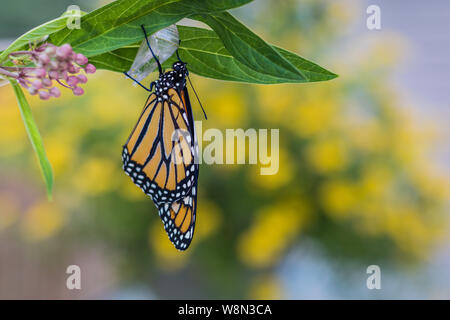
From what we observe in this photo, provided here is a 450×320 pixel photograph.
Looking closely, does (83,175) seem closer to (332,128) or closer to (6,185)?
(6,185)

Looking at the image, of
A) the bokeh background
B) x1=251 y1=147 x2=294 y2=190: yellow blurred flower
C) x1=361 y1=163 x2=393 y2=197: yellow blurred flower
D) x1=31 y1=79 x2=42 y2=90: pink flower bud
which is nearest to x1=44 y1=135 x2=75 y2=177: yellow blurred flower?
the bokeh background

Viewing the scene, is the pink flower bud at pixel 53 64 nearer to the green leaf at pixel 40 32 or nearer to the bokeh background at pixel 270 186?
the green leaf at pixel 40 32

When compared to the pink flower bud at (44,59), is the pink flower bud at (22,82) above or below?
below

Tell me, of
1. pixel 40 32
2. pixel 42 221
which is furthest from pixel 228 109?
pixel 40 32

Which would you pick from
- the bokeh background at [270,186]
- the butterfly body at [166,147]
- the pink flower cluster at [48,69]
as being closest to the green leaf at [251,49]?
the pink flower cluster at [48,69]

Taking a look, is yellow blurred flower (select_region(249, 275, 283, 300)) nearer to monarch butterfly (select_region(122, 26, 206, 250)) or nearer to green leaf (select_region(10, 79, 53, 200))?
monarch butterfly (select_region(122, 26, 206, 250))

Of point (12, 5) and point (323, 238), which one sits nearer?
point (323, 238)

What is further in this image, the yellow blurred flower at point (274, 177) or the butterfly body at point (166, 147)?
the yellow blurred flower at point (274, 177)

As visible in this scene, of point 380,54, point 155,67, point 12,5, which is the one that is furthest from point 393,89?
point 12,5
